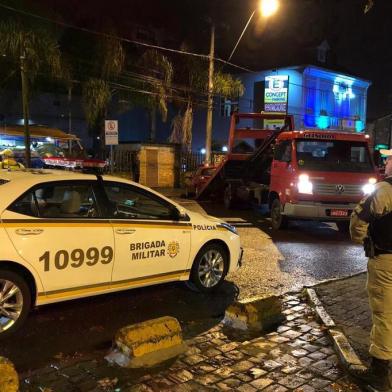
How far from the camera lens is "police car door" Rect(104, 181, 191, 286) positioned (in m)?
5.35

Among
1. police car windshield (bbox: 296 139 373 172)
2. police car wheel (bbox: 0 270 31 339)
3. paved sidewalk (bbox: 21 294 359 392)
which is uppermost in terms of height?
police car windshield (bbox: 296 139 373 172)

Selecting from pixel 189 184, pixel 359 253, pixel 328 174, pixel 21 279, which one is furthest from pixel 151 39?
pixel 21 279

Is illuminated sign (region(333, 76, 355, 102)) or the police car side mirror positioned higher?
illuminated sign (region(333, 76, 355, 102))

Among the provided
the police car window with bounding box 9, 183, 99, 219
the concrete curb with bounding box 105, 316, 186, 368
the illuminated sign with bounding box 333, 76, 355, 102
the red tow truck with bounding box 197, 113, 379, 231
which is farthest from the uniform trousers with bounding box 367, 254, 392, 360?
the illuminated sign with bounding box 333, 76, 355, 102

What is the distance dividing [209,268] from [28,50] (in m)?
16.0

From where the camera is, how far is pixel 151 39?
29438mm

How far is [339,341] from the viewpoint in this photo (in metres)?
4.59

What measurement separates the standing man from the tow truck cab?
7164mm

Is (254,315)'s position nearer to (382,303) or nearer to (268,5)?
(382,303)

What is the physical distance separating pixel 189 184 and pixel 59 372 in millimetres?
15974

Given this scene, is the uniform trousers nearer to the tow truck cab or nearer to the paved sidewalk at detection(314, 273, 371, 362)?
the paved sidewalk at detection(314, 273, 371, 362)

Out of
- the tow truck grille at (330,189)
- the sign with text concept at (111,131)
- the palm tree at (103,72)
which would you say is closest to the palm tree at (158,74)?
the palm tree at (103,72)

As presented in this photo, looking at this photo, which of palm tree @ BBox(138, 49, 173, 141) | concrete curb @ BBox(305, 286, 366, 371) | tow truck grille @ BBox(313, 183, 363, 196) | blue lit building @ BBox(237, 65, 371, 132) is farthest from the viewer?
blue lit building @ BBox(237, 65, 371, 132)

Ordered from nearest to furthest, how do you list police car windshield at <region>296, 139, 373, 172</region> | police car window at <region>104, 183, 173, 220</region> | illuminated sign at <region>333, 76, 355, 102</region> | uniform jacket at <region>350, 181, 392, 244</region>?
uniform jacket at <region>350, 181, 392, 244</region>, police car window at <region>104, 183, 173, 220</region>, police car windshield at <region>296, 139, 373, 172</region>, illuminated sign at <region>333, 76, 355, 102</region>
